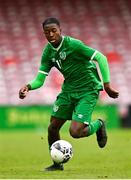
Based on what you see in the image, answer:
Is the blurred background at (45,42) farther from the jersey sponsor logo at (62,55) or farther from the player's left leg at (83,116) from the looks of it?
the jersey sponsor logo at (62,55)

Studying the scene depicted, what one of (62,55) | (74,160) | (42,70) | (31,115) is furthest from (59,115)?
(31,115)

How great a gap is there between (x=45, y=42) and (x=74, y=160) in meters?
19.0

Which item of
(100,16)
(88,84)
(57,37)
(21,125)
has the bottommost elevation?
(21,125)

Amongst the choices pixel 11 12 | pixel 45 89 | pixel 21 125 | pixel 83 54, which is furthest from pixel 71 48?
pixel 11 12

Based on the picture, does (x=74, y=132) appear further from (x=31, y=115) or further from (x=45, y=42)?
(x=45, y=42)

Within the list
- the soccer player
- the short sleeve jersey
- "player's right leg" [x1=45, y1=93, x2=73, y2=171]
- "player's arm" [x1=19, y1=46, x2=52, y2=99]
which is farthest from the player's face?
"player's right leg" [x1=45, y1=93, x2=73, y2=171]

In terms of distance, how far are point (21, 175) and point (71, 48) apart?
6.72ft

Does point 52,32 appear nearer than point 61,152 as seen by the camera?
Yes

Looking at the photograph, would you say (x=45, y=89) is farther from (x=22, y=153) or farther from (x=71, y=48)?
(x=71, y=48)

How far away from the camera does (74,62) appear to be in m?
10.6

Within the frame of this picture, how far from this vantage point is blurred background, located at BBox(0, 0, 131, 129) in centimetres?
2592

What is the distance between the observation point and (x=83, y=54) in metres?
10.5

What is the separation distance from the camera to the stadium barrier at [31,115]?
25734 millimetres

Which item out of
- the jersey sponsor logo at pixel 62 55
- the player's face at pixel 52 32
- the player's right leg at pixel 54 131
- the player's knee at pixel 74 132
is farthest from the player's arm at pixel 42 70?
the player's knee at pixel 74 132
